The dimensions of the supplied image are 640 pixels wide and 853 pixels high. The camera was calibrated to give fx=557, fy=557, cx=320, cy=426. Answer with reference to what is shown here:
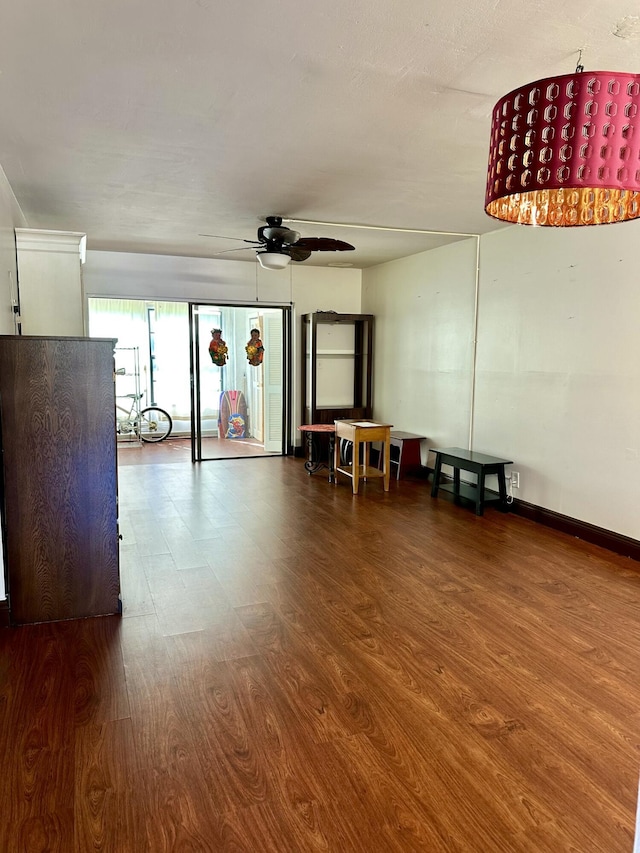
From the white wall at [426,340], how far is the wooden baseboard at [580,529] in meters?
1.16

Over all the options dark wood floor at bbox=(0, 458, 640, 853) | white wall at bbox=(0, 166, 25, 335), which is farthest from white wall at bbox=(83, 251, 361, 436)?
dark wood floor at bbox=(0, 458, 640, 853)

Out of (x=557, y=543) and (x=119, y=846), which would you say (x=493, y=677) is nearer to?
(x=119, y=846)

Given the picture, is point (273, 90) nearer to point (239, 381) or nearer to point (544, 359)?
point (544, 359)

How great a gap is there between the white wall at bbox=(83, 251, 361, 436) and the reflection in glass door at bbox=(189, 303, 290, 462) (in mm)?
203

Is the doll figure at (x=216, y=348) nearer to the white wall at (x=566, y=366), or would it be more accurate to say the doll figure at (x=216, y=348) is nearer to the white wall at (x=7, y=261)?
the white wall at (x=566, y=366)

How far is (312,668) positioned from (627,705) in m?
1.33

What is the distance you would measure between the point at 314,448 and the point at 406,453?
1335 millimetres

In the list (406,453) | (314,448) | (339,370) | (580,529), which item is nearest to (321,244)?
(406,453)

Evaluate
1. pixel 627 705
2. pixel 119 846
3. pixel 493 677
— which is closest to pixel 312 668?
pixel 493 677

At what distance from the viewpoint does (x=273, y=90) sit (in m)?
2.49

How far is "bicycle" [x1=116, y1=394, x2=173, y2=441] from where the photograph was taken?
923 centimetres

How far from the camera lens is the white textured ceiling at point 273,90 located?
6.39 ft

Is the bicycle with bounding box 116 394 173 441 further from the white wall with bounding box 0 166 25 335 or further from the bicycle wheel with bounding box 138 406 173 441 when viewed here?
the white wall with bounding box 0 166 25 335

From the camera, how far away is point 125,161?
3.49 metres
